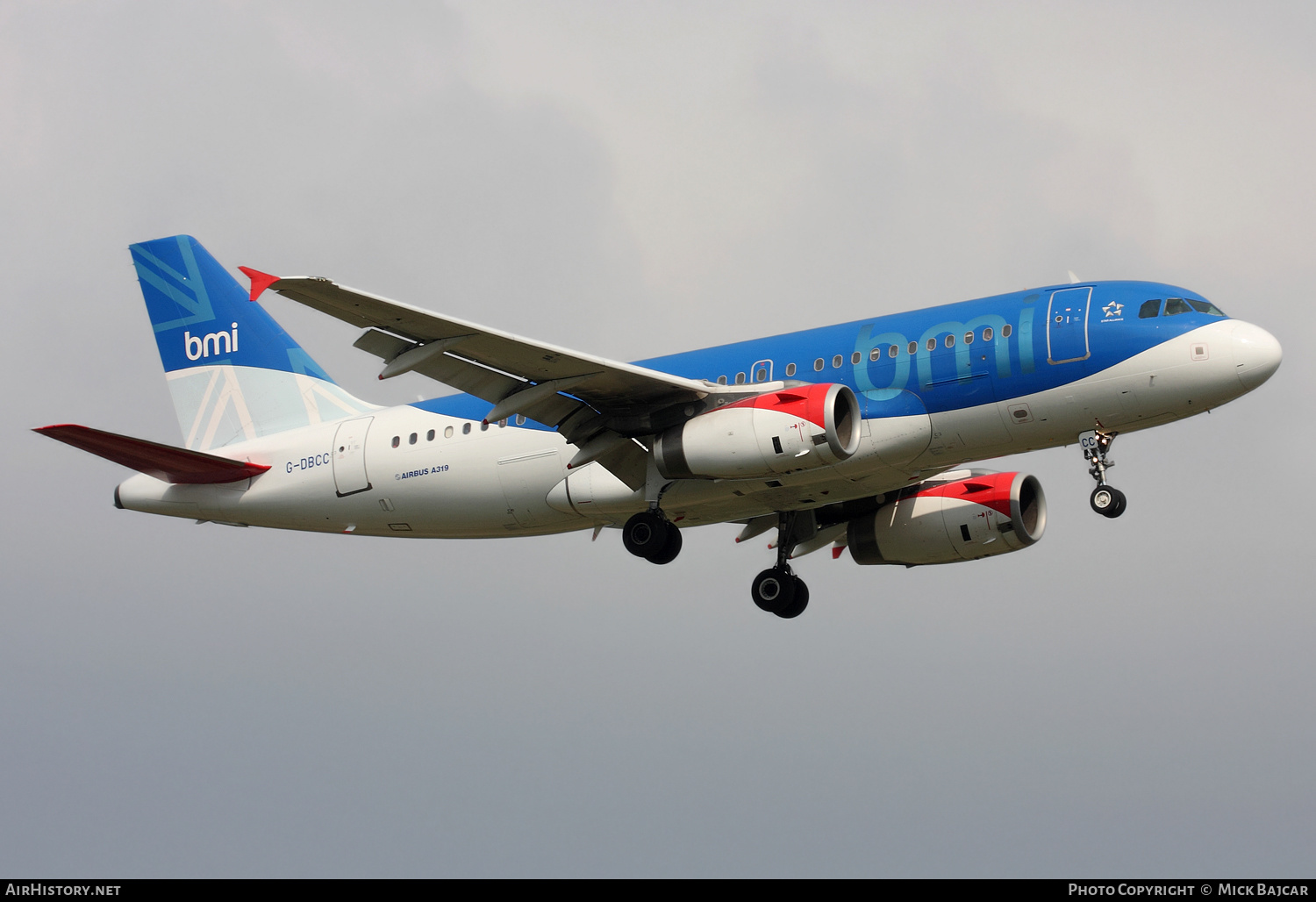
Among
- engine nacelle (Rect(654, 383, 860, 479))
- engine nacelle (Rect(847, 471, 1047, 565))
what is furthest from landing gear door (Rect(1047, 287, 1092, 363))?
engine nacelle (Rect(847, 471, 1047, 565))

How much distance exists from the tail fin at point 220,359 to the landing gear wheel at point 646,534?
830 centimetres

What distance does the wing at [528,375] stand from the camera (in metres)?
24.0

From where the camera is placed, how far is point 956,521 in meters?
31.6

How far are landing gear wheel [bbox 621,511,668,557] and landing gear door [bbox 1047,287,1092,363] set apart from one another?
8.11 metres

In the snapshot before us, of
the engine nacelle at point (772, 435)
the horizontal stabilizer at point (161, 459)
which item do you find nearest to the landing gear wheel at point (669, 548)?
the engine nacelle at point (772, 435)

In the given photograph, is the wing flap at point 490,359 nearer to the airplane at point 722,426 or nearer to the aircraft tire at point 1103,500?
the airplane at point 722,426

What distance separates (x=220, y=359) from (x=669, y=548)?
13455mm

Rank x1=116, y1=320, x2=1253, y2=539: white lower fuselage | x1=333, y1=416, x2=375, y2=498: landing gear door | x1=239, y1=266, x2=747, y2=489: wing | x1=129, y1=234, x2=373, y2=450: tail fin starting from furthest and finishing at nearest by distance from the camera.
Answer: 1. x1=129, y1=234, x2=373, y2=450: tail fin
2. x1=333, y1=416, x2=375, y2=498: landing gear door
3. x1=116, y1=320, x2=1253, y2=539: white lower fuselage
4. x1=239, y1=266, x2=747, y2=489: wing

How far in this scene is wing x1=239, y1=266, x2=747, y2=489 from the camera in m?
24.0

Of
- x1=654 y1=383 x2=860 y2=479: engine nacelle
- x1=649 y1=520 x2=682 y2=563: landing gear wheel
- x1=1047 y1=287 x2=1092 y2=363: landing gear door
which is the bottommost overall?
x1=649 y1=520 x2=682 y2=563: landing gear wheel

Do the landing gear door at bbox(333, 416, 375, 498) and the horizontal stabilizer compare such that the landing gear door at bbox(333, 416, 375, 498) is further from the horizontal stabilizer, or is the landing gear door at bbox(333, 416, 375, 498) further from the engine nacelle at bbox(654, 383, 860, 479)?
the engine nacelle at bbox(654, 383, 860, 479)

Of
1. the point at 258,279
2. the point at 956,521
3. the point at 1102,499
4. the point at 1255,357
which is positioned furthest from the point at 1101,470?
the point at 258,279
